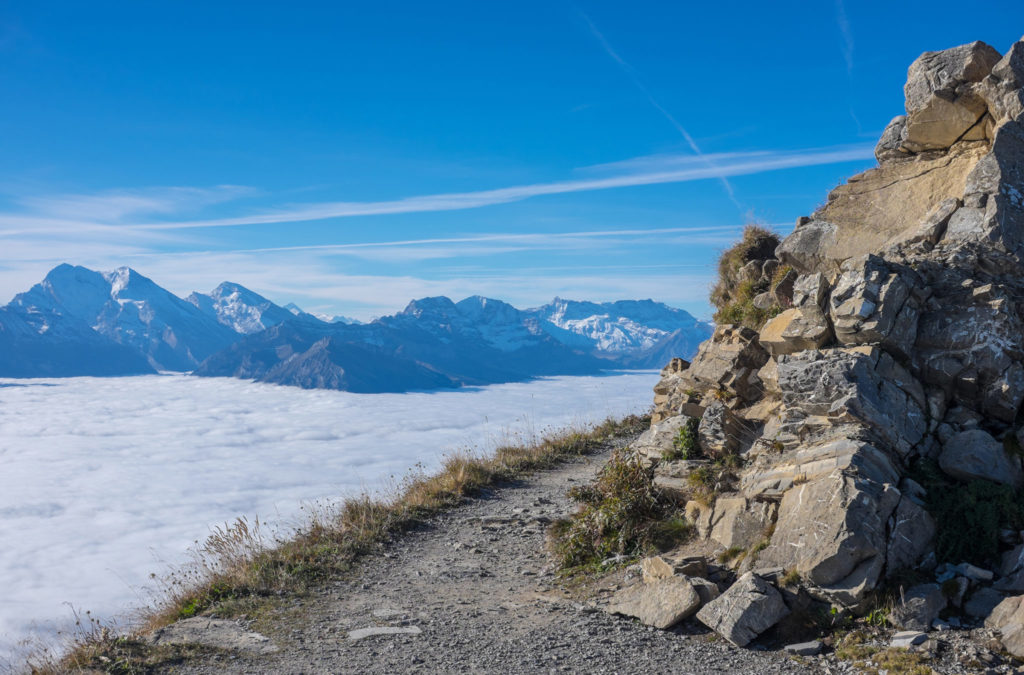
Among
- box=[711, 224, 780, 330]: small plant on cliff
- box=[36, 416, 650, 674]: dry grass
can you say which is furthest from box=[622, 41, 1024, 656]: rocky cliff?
box=[36, 416, 650, 674]: dry grass

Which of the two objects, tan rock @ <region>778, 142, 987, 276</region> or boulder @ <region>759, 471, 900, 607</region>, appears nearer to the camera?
boulder @ <region>759, 471, 900, 607</region>

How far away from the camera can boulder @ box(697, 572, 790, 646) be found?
7.44 metres

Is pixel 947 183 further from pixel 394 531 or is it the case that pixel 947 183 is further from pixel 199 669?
pixel 199 669

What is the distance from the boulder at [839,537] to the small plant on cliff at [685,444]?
3.44m

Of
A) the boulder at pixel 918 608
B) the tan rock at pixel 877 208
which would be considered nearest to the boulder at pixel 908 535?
the boulder at pixel 918 608

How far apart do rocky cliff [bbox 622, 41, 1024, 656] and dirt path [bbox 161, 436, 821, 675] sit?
2.54ft

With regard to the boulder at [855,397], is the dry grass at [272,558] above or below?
below

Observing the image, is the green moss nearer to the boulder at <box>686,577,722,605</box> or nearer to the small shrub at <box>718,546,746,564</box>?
the small shrub at <box>718,546,746,564</box>

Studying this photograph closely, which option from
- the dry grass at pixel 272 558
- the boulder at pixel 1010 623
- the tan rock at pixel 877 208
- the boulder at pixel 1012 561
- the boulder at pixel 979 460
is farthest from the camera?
the tan rock at pixel 877 208

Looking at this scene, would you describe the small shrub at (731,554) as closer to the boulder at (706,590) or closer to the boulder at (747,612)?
the boulder at (706,590)

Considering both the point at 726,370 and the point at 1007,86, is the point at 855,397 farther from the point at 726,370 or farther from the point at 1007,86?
the point at 1007,86

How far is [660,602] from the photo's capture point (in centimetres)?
839

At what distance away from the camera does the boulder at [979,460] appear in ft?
27.4

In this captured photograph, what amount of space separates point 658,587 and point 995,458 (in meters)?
4.52
